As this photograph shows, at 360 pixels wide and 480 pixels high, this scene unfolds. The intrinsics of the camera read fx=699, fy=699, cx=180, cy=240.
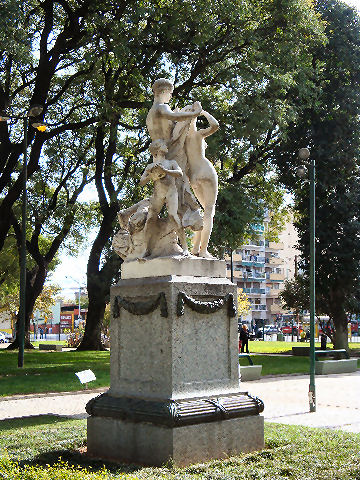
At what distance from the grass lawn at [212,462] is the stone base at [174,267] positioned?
2.22 m

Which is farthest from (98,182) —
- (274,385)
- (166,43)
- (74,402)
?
(74,402)

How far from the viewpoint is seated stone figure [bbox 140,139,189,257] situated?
29.2ft

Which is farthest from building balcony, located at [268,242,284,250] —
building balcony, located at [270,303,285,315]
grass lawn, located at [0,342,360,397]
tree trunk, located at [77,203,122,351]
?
grass lawn, located at [0,342,360,397]

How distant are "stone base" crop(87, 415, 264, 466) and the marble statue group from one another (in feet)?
6.96

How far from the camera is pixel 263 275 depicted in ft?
329

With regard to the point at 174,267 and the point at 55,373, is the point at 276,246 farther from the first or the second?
the point at 174,267

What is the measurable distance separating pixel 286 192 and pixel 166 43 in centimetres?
1214

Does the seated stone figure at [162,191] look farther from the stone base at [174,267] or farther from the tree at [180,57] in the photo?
the tree at [180,57]

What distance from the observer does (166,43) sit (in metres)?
22.0

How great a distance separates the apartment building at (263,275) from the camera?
97.4 metres

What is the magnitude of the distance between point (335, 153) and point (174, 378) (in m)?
22.7

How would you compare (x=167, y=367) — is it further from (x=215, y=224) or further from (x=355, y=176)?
(x=355, y=176)

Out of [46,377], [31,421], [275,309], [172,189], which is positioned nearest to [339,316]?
[46,377]

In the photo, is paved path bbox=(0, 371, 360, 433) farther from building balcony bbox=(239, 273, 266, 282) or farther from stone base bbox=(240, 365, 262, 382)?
building balcony bbox=(239, 273, 266, 282)
